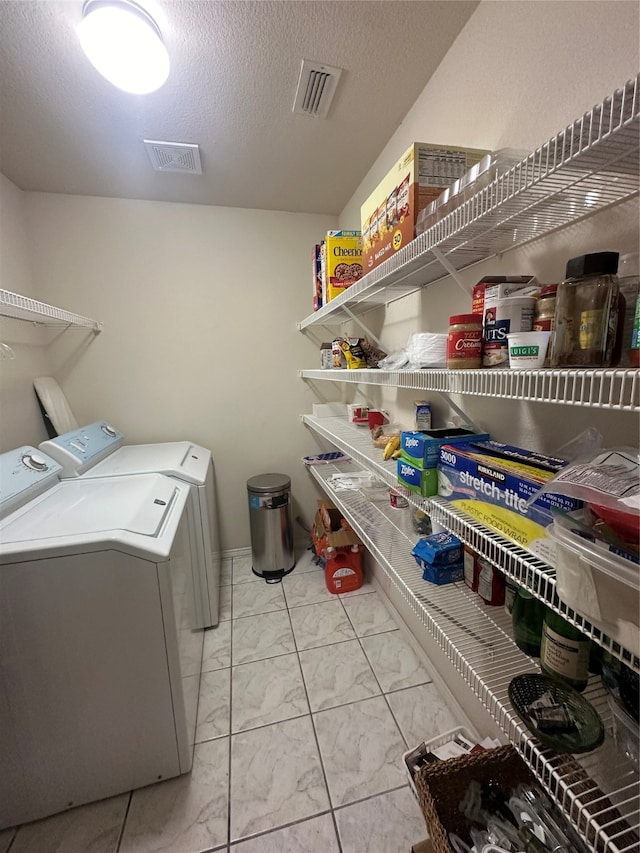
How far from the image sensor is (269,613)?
2.06 metres

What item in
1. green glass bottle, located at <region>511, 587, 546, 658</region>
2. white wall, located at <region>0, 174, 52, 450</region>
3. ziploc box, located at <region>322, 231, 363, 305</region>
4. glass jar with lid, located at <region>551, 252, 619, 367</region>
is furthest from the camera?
white wall, located at <region>0, 174, 52, 450</region>

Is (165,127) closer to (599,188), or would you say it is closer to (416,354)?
(416,354)

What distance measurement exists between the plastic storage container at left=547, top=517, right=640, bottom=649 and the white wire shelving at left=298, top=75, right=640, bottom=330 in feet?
1.78

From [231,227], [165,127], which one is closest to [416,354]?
[165,127]

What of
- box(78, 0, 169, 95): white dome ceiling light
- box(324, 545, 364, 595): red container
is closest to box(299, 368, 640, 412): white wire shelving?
box(78, 0, 169, 95): white dome ceiling light

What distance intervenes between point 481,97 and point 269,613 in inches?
97.1

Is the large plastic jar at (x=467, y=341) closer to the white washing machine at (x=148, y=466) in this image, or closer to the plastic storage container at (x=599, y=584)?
the plastic storage container at (x=599, y=584)

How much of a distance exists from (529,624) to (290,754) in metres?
1.09

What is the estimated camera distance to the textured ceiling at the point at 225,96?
1.08 metres

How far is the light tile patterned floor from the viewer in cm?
109

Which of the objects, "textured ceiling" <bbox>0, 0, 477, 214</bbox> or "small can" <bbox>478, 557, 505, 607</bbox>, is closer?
"small can" <bbox>478, 557, 505, 607</bbox>

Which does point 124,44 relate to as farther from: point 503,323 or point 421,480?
point 421,480

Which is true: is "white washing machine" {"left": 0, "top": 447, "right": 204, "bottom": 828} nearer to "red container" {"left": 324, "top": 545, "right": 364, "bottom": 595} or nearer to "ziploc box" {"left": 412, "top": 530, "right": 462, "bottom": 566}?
"ziploc box" {"left": 412, "top": 530, "right": 462, "bottom": 566}

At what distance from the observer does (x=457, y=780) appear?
3.09ft
